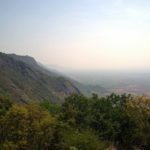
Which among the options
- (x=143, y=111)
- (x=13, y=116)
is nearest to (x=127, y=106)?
(x=143, y=111)

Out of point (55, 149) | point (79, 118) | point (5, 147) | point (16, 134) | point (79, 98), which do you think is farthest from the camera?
point (79, 98)

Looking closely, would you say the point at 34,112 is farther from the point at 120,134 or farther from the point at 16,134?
the point at 120,134

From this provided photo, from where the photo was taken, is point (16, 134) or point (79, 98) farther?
point (79, 98)

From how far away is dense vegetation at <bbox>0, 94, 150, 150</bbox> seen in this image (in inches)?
1777

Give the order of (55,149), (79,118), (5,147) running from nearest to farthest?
(5,147) < (55,149) < (79,118)

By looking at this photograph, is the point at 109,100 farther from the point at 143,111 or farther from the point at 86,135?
the point at 86,135

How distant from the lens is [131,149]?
61.1 m

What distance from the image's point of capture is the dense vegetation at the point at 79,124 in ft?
148

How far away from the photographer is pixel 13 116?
45250mm

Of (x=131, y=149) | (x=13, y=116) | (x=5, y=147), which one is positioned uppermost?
(x=13, y=116)

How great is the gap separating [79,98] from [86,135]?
714 inches

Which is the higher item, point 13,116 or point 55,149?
point 13,116

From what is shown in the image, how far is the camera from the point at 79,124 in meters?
59.2

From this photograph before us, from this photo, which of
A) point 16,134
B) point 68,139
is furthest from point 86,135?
point 16,134
